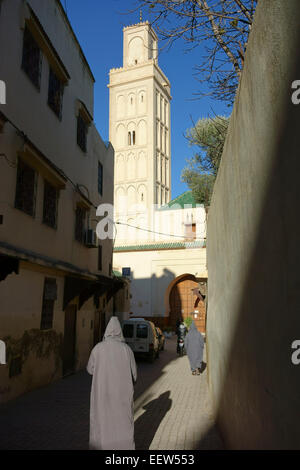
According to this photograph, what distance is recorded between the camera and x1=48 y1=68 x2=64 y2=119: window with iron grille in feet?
37.2

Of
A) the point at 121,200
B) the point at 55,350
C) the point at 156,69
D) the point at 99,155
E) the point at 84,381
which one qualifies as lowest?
the point at 84,381

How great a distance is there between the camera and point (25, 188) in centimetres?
949

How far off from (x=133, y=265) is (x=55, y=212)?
20.1 meters

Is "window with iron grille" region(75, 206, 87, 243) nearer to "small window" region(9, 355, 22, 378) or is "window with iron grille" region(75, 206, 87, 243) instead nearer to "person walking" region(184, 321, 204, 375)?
"person walking" region(184, 321, 204, 375)

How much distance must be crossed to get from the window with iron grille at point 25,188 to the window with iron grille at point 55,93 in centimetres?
278

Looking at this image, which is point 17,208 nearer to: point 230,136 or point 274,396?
point 230,136

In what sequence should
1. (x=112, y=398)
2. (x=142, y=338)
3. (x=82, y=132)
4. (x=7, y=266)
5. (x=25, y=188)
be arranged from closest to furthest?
(x=112, y=398) < (x=7, y=266) < (x=25, y=188) < (x=82, y=132) < (x=142, y=338)

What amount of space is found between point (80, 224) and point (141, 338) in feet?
19.3

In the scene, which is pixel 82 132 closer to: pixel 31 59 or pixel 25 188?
pixel 31 59

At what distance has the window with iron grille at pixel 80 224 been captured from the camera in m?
13.8

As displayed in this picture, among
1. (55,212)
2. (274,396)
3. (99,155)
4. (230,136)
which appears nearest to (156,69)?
(99,155)

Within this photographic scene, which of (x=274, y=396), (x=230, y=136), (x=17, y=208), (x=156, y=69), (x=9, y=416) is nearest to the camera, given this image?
(x=274, y=396)

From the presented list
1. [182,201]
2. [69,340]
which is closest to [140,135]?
[182,201]
